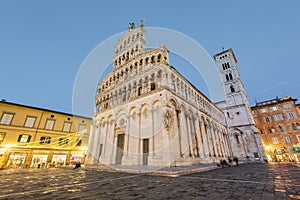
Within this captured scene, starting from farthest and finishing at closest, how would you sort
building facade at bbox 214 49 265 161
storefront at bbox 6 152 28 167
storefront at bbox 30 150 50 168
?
building facade at bbox 214 49 265 161
storefront at bbox 30 150 50 168
storefront at bbox 6 152 28 167

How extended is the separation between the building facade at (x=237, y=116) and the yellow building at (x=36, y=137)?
110 feet

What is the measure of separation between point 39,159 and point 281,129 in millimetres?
50226

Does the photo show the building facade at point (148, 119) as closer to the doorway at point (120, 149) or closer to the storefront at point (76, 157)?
the doorway at point (120, 149)

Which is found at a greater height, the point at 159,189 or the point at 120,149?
the point at 120,149

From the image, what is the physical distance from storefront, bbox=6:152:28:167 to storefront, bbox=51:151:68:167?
3.81 m

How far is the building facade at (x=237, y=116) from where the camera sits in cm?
2864

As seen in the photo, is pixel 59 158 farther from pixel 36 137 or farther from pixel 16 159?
pixel 16 159

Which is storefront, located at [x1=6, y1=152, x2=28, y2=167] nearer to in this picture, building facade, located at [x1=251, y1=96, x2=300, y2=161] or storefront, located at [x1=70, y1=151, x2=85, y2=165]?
storefront, located at [x1=70, y1=151, x2=85, y2=165]

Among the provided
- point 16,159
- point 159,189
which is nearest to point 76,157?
point 16,159

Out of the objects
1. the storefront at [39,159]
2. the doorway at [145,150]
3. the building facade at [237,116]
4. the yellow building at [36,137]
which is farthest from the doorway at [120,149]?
the building facade at [237,116]

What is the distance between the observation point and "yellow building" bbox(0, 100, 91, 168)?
1884 centimetres

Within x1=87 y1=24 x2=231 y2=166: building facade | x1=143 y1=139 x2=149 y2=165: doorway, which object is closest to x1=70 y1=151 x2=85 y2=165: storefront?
x1=87 y1=24 x2=231 y2=166: building facade

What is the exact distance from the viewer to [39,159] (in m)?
21.0

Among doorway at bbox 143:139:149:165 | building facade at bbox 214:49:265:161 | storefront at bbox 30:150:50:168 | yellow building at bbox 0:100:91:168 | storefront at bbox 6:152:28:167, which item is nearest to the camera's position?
doorway at bbox 143:139:149:165
